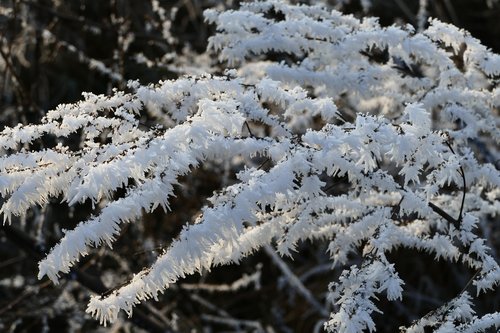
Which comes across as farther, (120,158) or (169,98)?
(169,98)

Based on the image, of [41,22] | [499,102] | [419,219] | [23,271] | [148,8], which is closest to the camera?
[419,219]

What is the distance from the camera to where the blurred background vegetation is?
3.65 metres

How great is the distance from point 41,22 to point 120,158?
362 cm

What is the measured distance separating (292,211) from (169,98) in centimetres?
55

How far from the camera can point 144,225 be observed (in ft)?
15.4

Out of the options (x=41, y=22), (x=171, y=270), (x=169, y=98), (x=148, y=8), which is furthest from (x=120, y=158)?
(x=148, y=8)

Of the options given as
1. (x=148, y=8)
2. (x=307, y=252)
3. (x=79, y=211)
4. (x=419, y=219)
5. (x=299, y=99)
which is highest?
(x=299, y=99)

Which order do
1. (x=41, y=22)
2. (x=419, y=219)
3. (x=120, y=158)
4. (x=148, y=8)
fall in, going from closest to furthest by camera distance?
(x=120, y=158) → (x=419, y=219) → (x=41, y=22) → (x=148, y=8)

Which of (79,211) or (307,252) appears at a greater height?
(79,211)

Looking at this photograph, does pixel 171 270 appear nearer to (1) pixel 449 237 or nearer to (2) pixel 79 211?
(1) pixel 449 237

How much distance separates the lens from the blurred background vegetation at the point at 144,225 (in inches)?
144

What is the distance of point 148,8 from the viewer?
18.7 feet

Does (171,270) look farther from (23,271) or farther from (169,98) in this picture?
(23,271)

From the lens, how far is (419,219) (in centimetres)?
238
